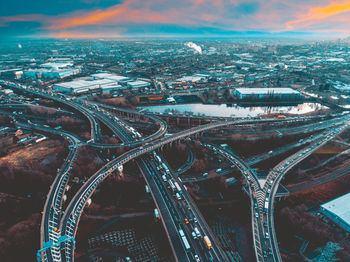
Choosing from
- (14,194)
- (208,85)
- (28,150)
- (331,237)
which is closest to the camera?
(331,237)

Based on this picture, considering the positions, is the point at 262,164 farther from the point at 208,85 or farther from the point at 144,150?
the point at 208,85

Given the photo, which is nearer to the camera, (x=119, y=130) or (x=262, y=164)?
(x=262, y=164)

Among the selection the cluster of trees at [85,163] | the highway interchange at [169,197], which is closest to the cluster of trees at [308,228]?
the highway interchange at [169,197]

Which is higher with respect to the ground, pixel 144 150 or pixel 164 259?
pixel 144 150

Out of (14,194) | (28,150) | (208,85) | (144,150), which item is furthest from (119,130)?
(208,85)

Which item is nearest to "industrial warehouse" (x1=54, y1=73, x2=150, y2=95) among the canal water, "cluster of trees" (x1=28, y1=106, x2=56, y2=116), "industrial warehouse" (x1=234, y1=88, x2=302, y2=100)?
"cluster of trees" (x1=28, y1=106, x2=56, y2=116)

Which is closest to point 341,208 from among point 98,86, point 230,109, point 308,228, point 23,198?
point 308,228
